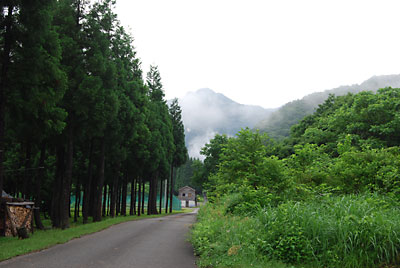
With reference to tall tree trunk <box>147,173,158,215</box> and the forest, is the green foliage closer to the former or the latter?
the forest

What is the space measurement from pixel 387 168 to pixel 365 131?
48.0 ft

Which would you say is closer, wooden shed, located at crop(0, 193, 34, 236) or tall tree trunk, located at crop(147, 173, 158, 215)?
wooden shed, located at crop(0, 193, 34, 236)

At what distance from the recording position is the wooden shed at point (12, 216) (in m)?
13.5

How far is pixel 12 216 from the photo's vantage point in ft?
45.3

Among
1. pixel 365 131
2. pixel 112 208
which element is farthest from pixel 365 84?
pixel 112 208

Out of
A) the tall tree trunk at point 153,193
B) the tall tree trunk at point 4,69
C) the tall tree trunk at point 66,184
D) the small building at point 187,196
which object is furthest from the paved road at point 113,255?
the small building at point 187,196

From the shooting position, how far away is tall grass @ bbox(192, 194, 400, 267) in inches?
234

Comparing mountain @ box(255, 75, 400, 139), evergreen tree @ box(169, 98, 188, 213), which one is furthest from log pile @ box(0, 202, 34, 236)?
mountain @ box(255, 75, 400, 139)

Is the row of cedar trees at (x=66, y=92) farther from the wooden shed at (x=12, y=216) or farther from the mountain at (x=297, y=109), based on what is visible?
the mountain at (x=297, y=109)

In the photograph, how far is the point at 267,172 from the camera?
12.8m

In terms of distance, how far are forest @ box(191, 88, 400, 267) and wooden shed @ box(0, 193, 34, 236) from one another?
7786 mm

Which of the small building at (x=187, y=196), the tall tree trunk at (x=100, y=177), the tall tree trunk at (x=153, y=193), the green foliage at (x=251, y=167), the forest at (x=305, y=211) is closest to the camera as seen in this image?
the forest at (x=305, y=211)

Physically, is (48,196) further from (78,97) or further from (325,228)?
(325,228)

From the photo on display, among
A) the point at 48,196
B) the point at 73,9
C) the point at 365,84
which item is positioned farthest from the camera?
the point at 365,84
